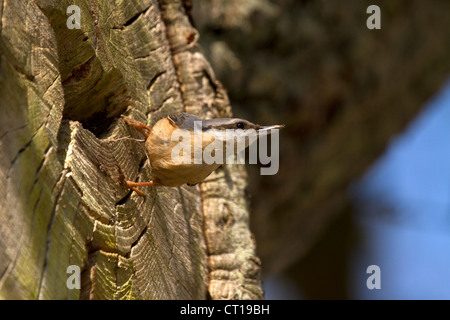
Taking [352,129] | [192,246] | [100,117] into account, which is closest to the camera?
[100,117]

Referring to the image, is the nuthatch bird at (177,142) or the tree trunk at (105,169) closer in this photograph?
the tree trunk at (105,169)

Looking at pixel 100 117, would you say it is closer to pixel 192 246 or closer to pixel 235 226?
pixel 192 246

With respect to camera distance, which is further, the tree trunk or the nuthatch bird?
the nuthatch bird

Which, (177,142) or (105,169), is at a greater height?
(177,142)

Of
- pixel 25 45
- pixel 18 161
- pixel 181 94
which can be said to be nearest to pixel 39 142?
pixel 18 161

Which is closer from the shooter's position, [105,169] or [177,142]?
[105,169]
